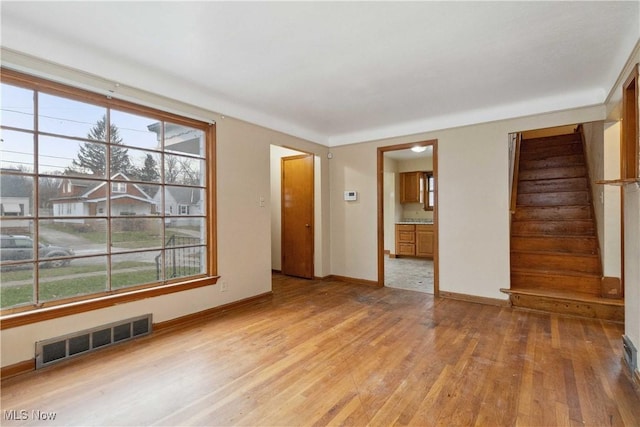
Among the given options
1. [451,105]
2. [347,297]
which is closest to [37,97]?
[347,297]

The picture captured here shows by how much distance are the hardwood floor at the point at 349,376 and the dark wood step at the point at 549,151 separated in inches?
126

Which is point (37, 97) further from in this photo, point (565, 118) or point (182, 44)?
point (565, 118)

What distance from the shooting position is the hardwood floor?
1.77m

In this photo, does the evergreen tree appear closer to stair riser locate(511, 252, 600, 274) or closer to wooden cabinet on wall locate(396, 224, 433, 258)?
stair riser locate(511, 252, 600, 274)

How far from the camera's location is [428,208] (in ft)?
26.3

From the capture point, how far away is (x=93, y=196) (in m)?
2.65

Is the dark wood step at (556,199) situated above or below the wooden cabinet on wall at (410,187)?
below

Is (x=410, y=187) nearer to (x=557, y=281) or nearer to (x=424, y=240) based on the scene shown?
(x=424, y=240)

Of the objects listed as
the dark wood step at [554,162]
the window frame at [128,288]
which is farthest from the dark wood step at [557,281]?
the window frame at [128,288]

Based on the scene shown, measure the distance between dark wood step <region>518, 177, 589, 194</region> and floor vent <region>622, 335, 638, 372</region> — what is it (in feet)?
10.5

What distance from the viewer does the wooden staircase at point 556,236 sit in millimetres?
3557

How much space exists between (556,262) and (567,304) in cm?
84

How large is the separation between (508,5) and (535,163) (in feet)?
14.2

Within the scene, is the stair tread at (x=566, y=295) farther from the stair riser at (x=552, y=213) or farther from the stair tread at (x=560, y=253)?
the stair riser at (x=552, y=213)
